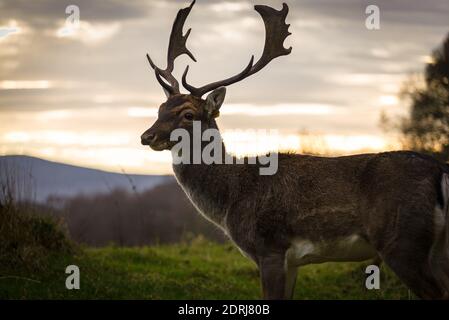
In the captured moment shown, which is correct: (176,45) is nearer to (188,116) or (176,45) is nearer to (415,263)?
(188,116)

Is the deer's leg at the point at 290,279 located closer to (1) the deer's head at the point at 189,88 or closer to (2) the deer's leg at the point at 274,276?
(2) the deer's leg at the point at 274,276

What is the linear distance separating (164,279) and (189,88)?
4489mm

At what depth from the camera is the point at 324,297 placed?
13.9 meters

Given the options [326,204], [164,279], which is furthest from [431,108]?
[326,204]

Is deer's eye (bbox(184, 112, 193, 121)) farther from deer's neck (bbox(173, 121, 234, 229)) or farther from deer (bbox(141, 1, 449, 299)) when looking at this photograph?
deer's neck (bbox(173, 121, 234, 229))

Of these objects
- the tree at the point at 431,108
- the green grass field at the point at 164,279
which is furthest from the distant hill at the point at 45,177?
the tree at the point at 431,108

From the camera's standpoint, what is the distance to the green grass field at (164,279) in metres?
12.5

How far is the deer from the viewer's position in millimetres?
8734

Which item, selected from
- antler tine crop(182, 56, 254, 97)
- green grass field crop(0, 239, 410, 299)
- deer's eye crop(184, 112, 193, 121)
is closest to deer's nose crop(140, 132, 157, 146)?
deer's eye crop(184, 112, 193, 121)

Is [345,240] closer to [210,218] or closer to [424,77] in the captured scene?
[210,218]

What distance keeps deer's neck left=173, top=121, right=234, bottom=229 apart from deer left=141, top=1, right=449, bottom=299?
0.01 m

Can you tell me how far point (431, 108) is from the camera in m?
25.1
